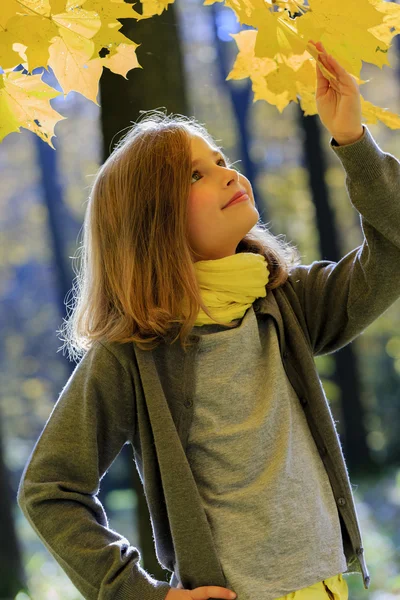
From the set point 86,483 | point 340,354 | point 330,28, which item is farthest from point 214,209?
point 340,354

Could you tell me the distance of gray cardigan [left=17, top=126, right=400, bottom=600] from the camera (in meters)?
1.52

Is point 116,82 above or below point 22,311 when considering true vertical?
above

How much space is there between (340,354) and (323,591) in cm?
653

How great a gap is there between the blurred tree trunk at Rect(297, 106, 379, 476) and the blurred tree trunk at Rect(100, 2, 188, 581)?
5.32m

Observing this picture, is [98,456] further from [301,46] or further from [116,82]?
[116,82]

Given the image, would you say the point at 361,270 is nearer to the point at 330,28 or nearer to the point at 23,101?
the point at 330,28

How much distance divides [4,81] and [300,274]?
0.82 m

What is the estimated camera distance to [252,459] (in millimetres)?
1553

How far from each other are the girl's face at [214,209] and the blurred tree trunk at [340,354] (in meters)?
5.88

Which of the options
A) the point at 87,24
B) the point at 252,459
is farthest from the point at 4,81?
the point at 252,459

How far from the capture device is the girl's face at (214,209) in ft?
5.38

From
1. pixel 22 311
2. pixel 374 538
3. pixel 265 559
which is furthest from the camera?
pixel 22 311

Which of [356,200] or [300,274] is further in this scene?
[300,274]

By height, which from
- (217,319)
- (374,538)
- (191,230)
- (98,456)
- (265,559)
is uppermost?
(191,230)
